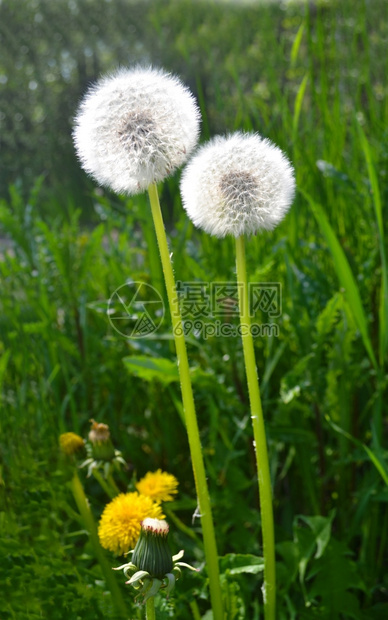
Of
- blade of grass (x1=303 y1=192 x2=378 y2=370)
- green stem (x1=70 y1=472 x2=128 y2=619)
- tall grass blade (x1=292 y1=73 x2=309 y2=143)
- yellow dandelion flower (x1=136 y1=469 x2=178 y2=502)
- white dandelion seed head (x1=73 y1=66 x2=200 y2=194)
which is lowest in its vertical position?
green stem (x1=70 y1=472 x2=128 y2=619)

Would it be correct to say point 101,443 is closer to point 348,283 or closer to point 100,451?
point 100,451

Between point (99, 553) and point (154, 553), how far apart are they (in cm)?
27

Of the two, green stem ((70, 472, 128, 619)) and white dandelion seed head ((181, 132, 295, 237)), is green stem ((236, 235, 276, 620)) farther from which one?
green stem ((70, 472, 128, 619))

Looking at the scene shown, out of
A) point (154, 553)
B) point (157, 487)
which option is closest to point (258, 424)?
point (154, 553)

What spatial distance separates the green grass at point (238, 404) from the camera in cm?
98

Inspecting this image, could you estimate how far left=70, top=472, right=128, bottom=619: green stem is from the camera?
0.89m

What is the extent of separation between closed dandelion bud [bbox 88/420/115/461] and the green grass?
0.08 metres

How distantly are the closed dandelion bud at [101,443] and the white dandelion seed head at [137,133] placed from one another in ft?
1.27

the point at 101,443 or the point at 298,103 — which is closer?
the point at 101,443

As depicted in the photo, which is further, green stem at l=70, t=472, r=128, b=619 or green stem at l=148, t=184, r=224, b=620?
green stem at l=70, t=472, r=128, b=619

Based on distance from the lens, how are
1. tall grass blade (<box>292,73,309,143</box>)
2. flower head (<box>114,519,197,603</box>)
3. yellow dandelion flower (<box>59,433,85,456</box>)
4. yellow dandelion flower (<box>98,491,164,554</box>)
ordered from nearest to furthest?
flower head (<box>114,519,197,603</box>), yellow dandelion flower (<box>98,491,164,554</box>), yellow dandelion flower (<box>59,433,85,456</box>), tall grass blade (<box>292,73,309,143</box>)

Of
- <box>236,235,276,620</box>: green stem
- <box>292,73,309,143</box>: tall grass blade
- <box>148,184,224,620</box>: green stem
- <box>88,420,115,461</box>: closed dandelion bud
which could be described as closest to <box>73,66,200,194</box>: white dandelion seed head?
<box>148,184,224,620</box>: green stem

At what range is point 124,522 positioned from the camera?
2.86 feet

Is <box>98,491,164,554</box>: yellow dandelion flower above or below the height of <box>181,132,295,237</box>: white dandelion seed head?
below
